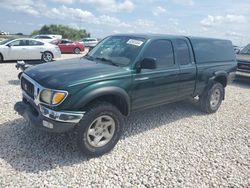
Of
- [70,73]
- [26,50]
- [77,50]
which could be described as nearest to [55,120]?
[70,73]

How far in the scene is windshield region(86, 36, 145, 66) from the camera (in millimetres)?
4043

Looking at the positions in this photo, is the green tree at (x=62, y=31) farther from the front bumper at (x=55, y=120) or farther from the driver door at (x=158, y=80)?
the front bumper at (x=55, y=120)

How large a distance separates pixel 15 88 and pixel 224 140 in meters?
5.93

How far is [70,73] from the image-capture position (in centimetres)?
343

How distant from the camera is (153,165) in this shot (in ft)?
11.4

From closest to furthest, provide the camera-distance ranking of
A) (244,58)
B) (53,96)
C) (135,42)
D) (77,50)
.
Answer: (53,96) → (135,42) → (244,58) → (77,50)

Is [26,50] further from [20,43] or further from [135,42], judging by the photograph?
[135,42]

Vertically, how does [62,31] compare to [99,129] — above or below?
A: above

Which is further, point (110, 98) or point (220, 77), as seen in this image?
point (220, 77)

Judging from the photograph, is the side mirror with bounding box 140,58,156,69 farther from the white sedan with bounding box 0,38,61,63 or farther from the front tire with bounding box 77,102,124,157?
the white sedan with bounding box 0,38,61,63

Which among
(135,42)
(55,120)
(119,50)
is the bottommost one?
(55,120)

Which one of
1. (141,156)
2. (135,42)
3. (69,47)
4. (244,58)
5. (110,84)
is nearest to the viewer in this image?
(110,84)

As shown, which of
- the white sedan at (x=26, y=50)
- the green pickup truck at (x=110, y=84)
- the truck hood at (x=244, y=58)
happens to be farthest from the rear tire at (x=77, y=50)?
the green pickup truck at (x=110, y=84)

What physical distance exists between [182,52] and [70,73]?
2.52m
